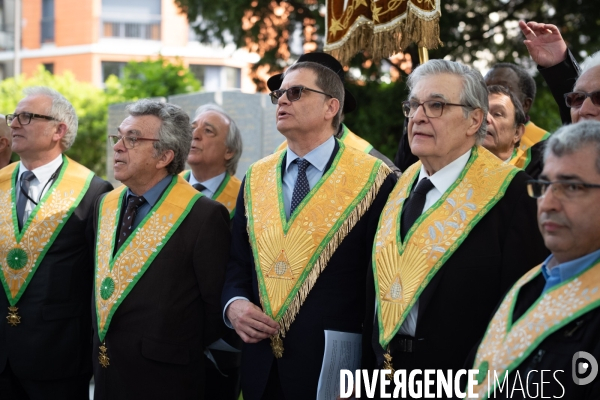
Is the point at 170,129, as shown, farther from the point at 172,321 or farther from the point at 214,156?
the point at 214,156

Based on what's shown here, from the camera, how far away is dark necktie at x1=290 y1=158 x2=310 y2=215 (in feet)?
13.8

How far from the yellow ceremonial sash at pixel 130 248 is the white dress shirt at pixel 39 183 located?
26.9 inches

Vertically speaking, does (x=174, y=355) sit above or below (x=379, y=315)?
below

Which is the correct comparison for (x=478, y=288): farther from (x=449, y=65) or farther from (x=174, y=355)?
(x=174, y=355)

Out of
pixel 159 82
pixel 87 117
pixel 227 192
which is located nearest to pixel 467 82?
pixel 227 192

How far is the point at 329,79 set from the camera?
446 cm

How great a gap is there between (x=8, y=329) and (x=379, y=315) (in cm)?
255

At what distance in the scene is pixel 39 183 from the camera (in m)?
5.32

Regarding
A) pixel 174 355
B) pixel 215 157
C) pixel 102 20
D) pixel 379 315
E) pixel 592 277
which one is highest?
pixel 102 20

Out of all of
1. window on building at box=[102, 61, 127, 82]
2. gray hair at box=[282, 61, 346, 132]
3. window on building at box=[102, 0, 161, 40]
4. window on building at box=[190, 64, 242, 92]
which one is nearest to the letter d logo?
gray hair at box=[282, 61, 346, 132]

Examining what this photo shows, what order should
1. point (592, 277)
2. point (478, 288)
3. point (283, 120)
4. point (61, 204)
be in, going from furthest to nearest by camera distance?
point (61, 204) → point (283, 120) → point (478, 288) → point (592, 277)

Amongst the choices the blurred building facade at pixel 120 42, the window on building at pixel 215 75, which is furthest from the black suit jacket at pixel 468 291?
the window on building at pixel 215 75

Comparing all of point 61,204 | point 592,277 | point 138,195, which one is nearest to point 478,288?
point 592,277

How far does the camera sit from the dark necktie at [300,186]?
4215 millimetres
